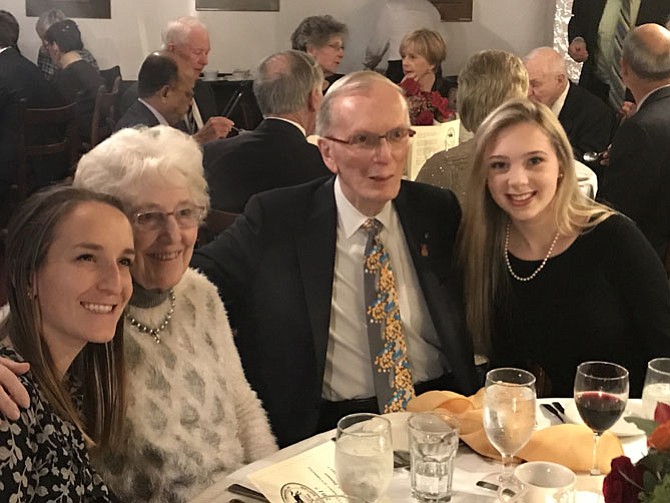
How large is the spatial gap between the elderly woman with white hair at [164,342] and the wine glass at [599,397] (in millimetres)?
790

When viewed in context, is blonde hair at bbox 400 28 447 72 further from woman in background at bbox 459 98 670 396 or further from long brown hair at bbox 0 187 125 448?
long brown hair at bbox 0 187 125 448

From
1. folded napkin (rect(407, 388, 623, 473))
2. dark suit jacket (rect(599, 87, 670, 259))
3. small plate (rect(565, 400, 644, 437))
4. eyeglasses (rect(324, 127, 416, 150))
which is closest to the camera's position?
folded napkin (rect(407, 388, 623, 473))

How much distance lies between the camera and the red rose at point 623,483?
1.03m

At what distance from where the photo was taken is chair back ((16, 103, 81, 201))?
15.6 feet

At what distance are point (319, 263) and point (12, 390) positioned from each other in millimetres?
1068

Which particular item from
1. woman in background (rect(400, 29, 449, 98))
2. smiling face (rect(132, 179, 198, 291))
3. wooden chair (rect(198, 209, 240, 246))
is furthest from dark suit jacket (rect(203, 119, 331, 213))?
woman in background (rect(400, 29, 449, 98))

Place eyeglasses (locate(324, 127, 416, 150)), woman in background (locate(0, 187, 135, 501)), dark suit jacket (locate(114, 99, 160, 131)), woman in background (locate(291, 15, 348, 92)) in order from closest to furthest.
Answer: woman in background (locate(0, 187, 135, 501)) → eyeglasses (locate(324, 127, 416, 150)) → dark suit jacket (locate(114, 99, 160, 131)) → woman in background (locate(291, 15, 348, 92))

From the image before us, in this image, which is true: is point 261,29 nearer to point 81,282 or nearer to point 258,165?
point 258,165

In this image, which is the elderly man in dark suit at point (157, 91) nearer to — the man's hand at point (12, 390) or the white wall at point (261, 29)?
the man's hand at point (12, 390)

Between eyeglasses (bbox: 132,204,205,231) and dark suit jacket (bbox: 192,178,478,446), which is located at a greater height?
eyeglasses (bbox: 132,204,205,231)

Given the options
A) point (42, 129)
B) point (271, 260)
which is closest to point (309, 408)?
point (271, 260)

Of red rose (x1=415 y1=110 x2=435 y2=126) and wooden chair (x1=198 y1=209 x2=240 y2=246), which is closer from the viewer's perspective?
wooden chair (x1=198 y1=209 x2=240 y2=246)

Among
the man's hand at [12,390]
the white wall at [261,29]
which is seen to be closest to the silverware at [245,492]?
the man's hand at [12,390]

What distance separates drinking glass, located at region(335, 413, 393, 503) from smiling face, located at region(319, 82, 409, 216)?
102cm
